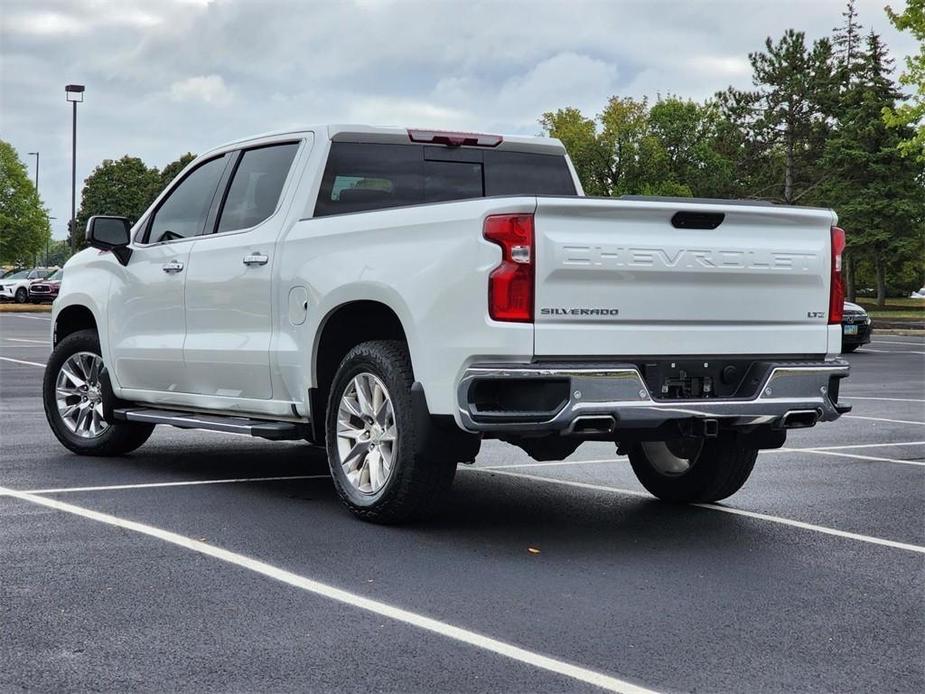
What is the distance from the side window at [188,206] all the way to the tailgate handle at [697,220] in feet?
10.9

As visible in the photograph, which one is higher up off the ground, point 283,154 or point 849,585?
point 283,154

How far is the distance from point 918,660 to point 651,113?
7802 centimetres

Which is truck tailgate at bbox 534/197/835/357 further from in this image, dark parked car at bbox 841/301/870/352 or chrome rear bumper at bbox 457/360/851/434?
dark parked car at bbox 841/301/870/352

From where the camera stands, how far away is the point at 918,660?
436 cm

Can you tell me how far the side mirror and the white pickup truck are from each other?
0.02m

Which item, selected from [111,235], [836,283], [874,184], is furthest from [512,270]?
[874,184]

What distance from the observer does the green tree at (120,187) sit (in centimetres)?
9431

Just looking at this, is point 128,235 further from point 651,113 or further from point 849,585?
point 651,113

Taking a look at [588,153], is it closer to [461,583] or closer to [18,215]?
[18,215]

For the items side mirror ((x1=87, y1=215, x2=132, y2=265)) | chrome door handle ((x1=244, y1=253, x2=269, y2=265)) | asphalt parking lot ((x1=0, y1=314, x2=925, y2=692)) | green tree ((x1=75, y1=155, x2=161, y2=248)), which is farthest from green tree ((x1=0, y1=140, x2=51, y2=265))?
chrome door handle ((x1=244, y1=253, x2=269, y2=265))

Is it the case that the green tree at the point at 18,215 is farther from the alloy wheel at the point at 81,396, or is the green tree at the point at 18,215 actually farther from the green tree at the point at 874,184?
the alloy wheel at the point at 81,396

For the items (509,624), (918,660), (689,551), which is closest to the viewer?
(918,660)

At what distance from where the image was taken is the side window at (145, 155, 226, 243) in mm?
8195

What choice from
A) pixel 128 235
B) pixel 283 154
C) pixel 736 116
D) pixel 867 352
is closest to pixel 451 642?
pixel 283 154
